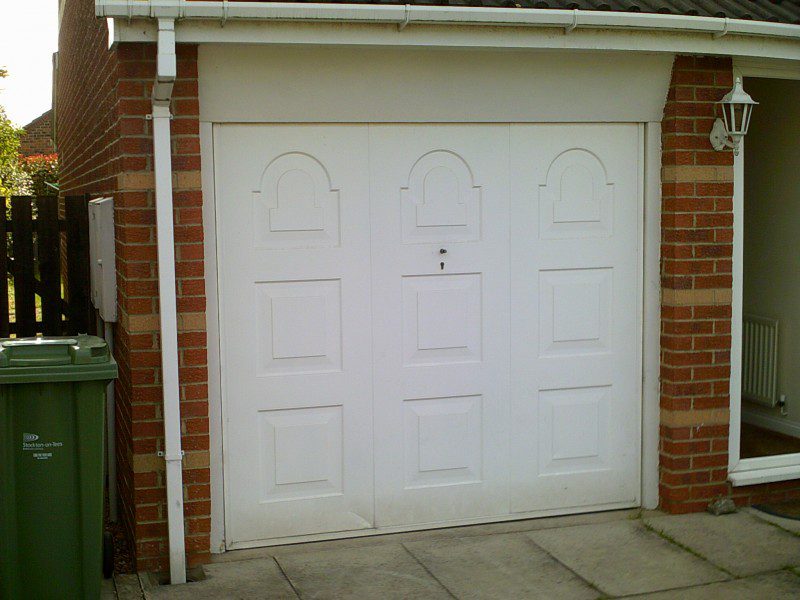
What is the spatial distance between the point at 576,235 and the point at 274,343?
176cm

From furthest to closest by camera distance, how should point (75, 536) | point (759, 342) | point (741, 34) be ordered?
point (759, 342) → point (741, 34) → point (75, 536)

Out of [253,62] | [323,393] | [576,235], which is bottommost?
[323,393]

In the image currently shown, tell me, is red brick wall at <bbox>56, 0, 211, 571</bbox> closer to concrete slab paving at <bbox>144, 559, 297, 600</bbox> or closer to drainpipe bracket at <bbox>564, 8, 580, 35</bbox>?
concrete slab paving at <bbox>144, 559, 297, 600</bbox>

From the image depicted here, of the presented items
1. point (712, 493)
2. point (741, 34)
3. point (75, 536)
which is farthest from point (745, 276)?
point (75, 536)

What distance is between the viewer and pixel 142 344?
16.4ft

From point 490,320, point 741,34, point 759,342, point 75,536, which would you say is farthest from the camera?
point 759,342

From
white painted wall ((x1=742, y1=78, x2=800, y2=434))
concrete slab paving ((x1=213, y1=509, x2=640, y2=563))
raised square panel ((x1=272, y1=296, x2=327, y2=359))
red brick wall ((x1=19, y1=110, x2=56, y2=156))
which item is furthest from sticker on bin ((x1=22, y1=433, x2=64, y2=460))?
red brick wall ((x1=19, y1=110, x2=56, y2=156))

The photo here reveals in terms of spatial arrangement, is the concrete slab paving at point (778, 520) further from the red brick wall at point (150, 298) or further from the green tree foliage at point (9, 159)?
the green tree foliage at point (9, 159)

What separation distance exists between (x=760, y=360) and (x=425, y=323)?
319 centimetres

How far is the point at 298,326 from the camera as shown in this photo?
5.35m

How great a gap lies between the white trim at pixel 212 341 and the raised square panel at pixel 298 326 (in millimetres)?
228

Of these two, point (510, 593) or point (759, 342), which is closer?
point (510, 593)

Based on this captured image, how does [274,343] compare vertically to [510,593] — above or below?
above

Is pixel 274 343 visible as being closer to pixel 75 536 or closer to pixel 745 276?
Result: pixel 75 536
